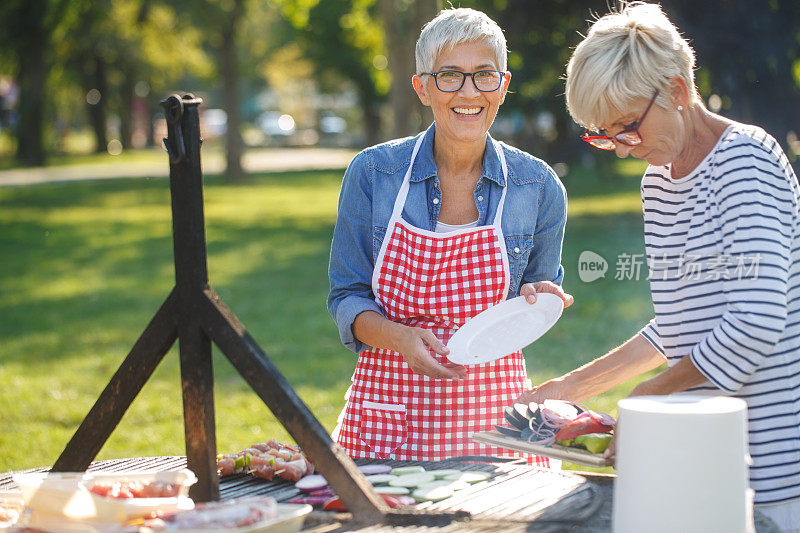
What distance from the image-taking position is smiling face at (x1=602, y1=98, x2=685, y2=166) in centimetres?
217

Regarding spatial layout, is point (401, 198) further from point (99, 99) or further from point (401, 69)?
point (99, 99)

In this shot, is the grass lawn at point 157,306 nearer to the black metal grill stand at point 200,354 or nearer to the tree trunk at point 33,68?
the black metal grill stand at point 200,354

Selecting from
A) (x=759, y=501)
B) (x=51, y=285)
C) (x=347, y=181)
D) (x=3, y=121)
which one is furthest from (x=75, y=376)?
(x=3, y=121)

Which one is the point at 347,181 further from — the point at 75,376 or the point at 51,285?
the point at 51,285

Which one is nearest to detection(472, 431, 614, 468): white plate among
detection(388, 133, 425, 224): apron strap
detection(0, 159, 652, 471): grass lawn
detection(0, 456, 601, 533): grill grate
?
detection(0, 456, 601, 533): grill grate

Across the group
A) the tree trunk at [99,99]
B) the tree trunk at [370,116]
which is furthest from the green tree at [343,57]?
the tree trunk at [99,99]

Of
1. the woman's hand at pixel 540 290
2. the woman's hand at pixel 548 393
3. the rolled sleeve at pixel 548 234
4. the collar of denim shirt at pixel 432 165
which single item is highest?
the collar of denim shirt at pixel 432 165

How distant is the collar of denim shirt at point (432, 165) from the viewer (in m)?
2.97

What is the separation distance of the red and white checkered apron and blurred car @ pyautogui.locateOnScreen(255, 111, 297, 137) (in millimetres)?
54697

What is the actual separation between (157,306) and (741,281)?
8530 mm

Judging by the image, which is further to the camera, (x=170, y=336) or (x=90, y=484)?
(x=170, y=336)

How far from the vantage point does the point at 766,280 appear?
1.99 metres

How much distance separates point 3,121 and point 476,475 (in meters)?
45.7

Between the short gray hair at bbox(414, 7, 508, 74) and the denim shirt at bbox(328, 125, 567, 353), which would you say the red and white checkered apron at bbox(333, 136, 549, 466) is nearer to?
the denim shirt at bbox(328, 125, 567, 353)
